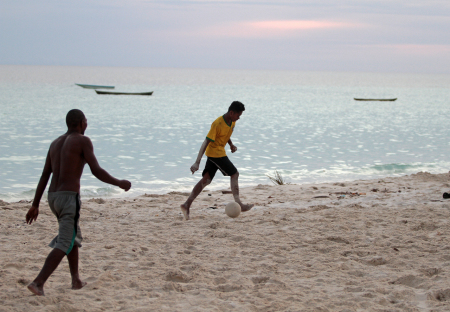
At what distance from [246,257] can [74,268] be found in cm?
187

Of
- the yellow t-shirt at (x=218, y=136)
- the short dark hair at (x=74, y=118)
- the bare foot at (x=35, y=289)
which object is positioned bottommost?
the bare foot at (x=35, y=289)

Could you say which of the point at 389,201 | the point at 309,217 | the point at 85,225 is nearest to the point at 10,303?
the point at 85,225

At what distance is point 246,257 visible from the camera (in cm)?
499

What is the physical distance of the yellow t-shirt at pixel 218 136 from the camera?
6406mm

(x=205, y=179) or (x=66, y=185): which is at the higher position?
(x=66, y=185)

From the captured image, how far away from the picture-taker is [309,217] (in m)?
6.74

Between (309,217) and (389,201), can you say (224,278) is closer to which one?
(309,217)

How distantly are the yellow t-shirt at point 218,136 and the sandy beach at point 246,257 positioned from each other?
1.03 m

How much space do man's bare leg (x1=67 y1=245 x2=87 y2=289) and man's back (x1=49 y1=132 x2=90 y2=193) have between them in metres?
0.57

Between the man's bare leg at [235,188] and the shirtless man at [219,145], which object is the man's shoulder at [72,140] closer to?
the shirtless man at [219,145]

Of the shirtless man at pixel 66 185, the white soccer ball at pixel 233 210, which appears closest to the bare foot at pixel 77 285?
the shirtless man at pixel 66 185

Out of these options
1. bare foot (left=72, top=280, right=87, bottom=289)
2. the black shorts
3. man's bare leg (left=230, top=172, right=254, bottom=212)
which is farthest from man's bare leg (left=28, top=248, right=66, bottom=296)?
man's bare leg (left=230, top=172, right=254, bottom=212)

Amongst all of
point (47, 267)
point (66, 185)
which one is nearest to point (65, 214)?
point (66, 185)

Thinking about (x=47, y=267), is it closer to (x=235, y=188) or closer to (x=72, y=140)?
(x=72, y=140)
